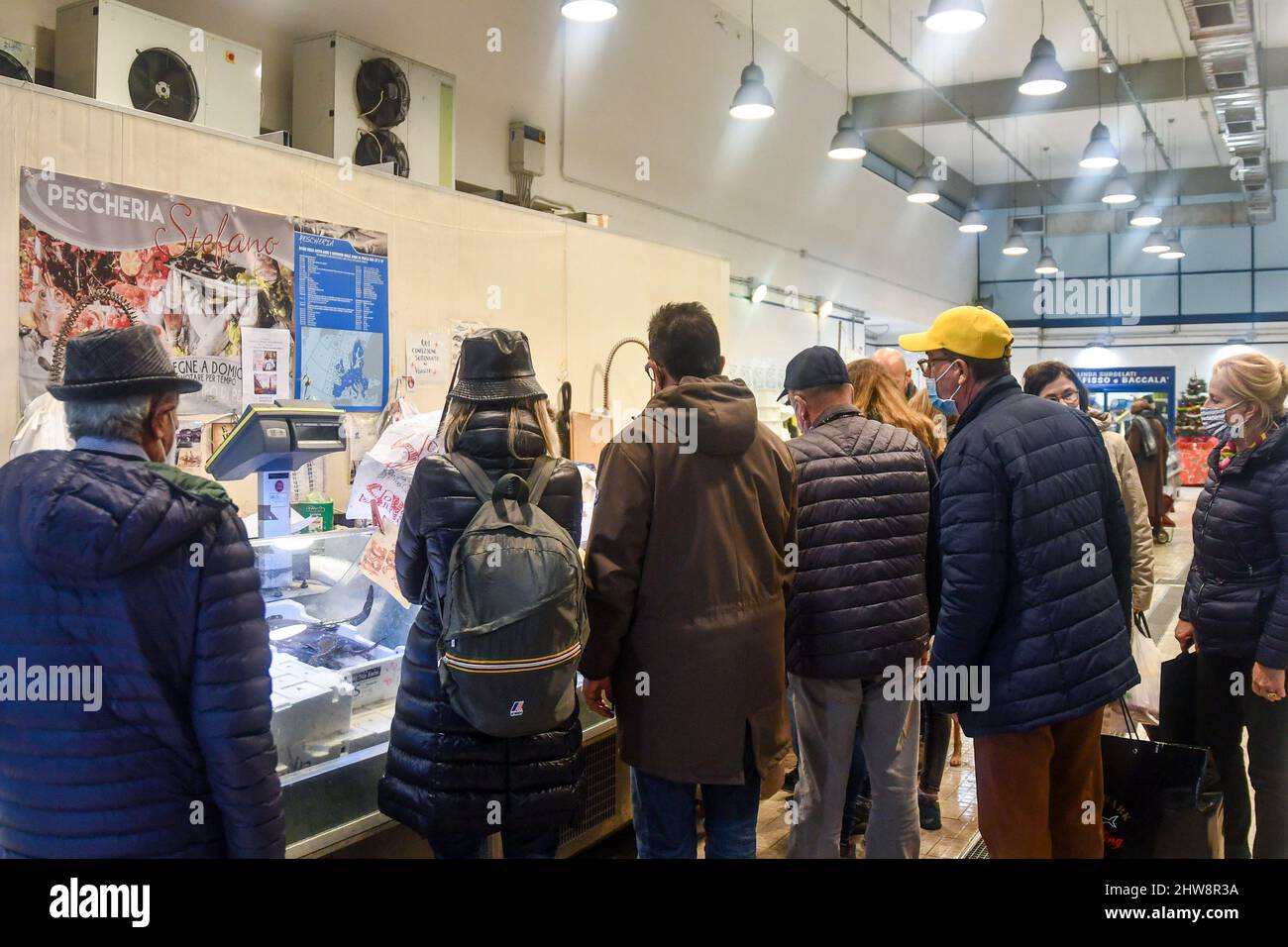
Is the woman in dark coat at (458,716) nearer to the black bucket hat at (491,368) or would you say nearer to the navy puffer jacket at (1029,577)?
the black bucket hat at (491,368)

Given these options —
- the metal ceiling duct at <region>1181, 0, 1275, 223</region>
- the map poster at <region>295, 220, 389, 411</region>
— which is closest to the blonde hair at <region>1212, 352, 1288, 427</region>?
the map poster at <region>295, 220, 389, 411</region>

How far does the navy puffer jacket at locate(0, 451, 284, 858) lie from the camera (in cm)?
162

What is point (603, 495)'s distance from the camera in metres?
2.32

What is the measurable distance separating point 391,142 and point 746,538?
3450mm

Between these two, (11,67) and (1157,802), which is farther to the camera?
(11,67)

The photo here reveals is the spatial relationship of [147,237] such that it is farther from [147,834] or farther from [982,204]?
[982,204]

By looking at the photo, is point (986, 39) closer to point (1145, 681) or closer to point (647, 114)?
point (647, 114)

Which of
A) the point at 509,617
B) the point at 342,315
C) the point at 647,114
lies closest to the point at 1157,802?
the point at 509,617

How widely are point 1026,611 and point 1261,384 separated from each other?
1.29 meters

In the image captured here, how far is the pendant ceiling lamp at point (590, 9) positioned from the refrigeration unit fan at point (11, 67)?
2384mm

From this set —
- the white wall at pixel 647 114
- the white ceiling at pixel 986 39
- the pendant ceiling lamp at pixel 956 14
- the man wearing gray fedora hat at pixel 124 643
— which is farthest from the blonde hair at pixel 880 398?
the white ceiling at pixel 986 39

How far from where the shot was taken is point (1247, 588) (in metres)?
2.91

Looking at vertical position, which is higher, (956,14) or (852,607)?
(956,14)

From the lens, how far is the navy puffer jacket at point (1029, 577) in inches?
90.2
